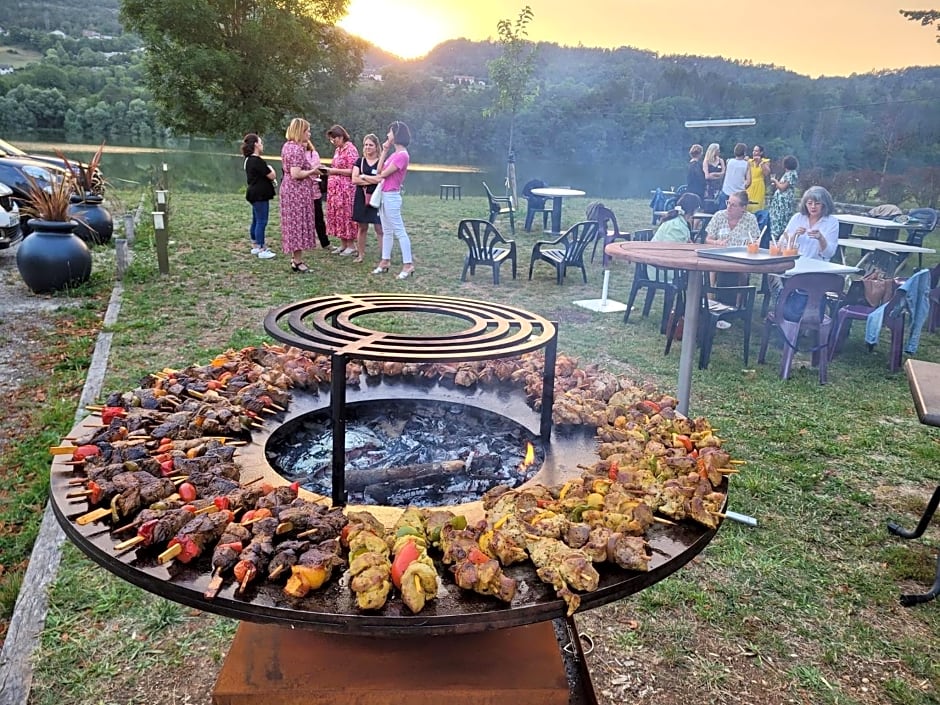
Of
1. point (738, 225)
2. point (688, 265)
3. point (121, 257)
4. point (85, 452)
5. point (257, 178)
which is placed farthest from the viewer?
point (257, 178)

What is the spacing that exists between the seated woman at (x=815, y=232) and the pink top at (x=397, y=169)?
4.96 meters

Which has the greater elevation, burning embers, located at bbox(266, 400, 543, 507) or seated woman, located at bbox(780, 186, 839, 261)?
seated woman, located at bbox(780, 186, 839, 261)

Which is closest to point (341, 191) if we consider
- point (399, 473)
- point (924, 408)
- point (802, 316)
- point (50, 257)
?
point (50, 257)

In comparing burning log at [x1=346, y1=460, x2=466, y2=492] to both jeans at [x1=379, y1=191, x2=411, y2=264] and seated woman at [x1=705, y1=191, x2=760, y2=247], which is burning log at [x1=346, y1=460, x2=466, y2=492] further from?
jeans at [x1=379, y1=191, x2=411, y2=264]

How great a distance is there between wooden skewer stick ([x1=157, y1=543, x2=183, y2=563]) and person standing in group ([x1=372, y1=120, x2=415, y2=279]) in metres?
7.48

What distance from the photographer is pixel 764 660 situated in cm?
260

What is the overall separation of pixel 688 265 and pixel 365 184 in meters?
6.59

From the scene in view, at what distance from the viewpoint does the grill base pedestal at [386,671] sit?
174 cm

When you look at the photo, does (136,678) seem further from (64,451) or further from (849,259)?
(849,259)

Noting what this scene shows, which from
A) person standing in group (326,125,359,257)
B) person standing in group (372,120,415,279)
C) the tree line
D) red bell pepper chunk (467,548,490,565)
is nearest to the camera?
red bell pepper chunk (467,548,490,565)

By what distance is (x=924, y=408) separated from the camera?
284cm

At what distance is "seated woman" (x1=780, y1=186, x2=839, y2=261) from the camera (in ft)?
22.6

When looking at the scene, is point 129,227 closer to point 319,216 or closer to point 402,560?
point 319,216

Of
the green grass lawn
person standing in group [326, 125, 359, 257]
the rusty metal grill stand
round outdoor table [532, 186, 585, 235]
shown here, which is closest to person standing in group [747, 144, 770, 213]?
round outdoor table [532, 186, 585, 235]
